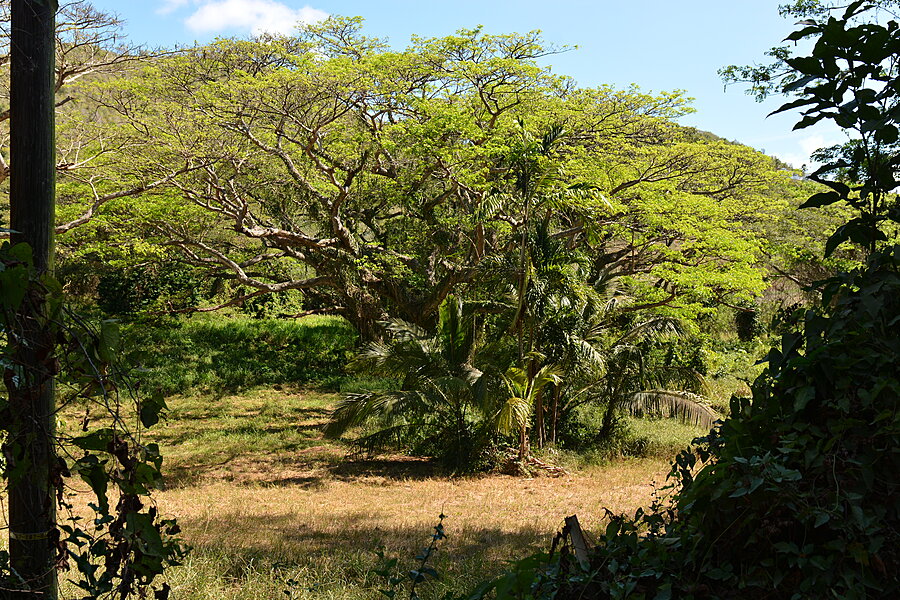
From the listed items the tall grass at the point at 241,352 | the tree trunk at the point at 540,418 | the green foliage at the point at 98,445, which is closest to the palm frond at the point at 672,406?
the tree trunk at the point at 540,418

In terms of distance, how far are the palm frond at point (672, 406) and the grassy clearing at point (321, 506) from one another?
3.46 feet

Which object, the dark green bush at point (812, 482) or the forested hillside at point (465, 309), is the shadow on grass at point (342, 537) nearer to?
the forested hillside at point (465, 309)

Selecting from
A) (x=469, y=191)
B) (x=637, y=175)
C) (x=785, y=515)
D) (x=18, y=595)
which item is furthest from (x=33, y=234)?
(x=637, y=175)

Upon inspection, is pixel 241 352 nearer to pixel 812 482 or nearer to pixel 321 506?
pixel 321 506

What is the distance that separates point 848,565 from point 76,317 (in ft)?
6.83

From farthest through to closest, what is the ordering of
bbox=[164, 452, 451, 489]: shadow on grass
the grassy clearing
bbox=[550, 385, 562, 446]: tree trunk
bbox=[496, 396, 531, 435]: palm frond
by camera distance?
bbox=[550, 385, 562, 446]: tree trunk < bbox=[164, 452, 451, 489]: shadow on grass < bbox=[496, 396, 531, 435]: palm frond < the grassy clearing

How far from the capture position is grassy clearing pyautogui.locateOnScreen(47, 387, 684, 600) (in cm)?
476

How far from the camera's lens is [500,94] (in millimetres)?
15945

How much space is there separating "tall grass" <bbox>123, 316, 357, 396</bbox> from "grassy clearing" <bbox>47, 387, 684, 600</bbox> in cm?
248

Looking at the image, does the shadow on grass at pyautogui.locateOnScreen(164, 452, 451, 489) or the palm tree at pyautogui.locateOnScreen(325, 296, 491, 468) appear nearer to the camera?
the palm tree at pyautogui.locateOnScreen(325, 296, 491, 468)

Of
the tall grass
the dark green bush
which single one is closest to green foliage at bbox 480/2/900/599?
the dark green bush

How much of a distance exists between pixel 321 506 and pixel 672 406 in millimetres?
6857

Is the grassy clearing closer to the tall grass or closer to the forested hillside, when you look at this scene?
the forested hillside

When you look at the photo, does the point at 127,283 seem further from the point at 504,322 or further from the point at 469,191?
the point at 504,322
